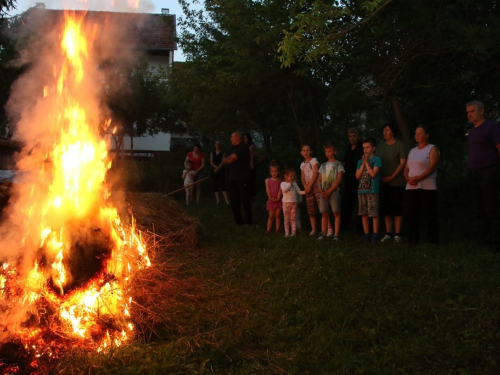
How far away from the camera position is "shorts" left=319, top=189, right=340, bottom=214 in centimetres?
886

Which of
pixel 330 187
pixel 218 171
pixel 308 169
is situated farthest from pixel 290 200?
pixel 218 171

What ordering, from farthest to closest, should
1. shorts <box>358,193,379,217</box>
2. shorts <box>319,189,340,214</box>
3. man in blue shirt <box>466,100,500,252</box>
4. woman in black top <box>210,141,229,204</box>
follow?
woman in black top <box>210,141,229,204</box>, shorts <box>319,189,340,214</box>, shorts <box>358,193,379,217</box>, man in blue shirt <box>466,100,500,252</box>

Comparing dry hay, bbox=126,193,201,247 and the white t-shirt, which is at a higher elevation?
the white t-shirt

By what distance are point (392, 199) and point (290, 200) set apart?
180 centimetres

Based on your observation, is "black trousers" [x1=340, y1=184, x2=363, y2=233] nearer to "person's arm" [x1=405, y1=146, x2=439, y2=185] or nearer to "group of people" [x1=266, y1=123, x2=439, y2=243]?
"group of people" [x1=266, y1=123, x2=439, y2=243]

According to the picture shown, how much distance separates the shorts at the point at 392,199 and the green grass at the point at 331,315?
2.91ft

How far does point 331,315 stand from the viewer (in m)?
5.14

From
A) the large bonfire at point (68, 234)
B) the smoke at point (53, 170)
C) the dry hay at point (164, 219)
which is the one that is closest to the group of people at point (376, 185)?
the dry hay at point (164, 219)

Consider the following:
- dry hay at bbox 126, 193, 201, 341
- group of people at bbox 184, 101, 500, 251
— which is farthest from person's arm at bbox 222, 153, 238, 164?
dry hay at bbox 126, 193, 201, 341

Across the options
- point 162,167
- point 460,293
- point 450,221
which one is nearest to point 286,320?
point 460,293

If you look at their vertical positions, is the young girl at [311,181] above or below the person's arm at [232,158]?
below

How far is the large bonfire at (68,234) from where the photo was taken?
4.52 m

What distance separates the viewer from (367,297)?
18.4ft

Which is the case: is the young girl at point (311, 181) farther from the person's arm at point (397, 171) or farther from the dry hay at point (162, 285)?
the dry hay at point (162, 285)
